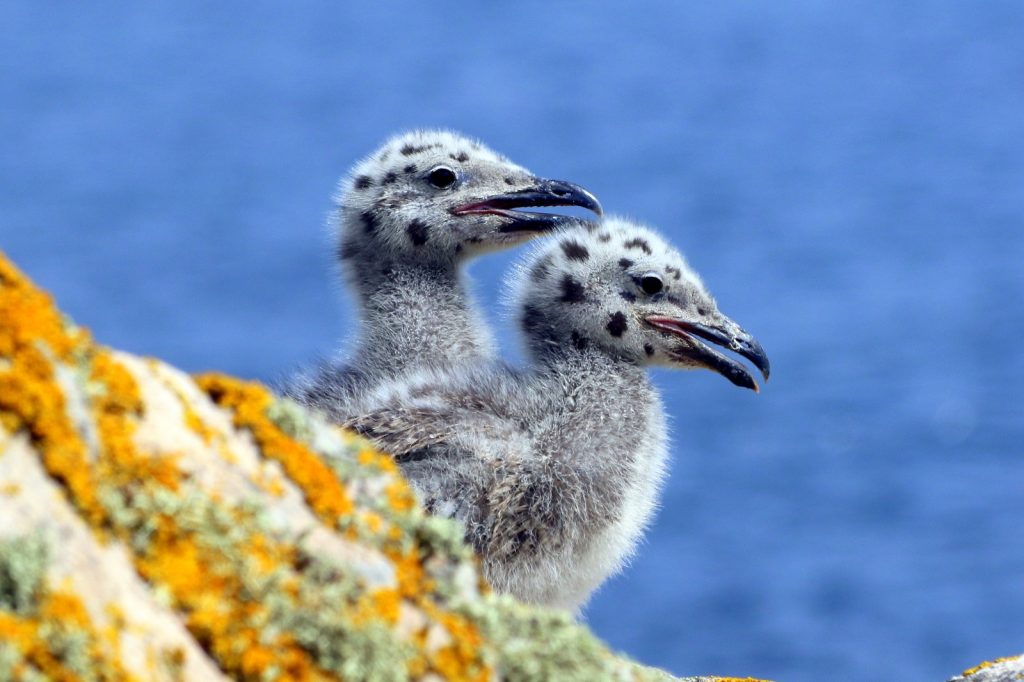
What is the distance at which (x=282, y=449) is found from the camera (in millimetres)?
3283

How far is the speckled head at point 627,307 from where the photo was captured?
20.8 feet

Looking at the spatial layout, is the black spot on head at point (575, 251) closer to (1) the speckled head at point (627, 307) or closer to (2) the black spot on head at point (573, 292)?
(1) the speckled head at point (627, 307)

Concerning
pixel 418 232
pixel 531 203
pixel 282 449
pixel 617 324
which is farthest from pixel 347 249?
pixel 282 449

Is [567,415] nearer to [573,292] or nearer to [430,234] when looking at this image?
[573,292]

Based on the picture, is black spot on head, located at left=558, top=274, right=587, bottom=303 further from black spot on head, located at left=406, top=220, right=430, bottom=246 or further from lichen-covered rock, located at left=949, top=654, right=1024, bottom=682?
lichen-covered rock, located at left=949, top=654, right=1024, bottom=682

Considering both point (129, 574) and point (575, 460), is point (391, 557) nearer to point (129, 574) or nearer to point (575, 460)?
point (129, 574)

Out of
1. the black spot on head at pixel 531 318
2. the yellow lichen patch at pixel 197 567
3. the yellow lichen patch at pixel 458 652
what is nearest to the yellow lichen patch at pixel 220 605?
the yellow lichen patch at pixel 197 567

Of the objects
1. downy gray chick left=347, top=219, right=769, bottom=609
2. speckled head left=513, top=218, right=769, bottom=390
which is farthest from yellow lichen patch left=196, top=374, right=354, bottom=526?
speckled head left=513, top=218, right=769, bottom=390

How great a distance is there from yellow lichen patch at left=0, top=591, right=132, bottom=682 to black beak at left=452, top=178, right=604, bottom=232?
15.7 ft

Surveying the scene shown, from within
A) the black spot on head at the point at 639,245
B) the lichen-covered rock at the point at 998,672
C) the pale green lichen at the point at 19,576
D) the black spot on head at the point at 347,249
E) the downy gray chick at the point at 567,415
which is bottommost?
the pale green lichen at the point at 19,576

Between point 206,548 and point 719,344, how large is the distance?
3944 mm

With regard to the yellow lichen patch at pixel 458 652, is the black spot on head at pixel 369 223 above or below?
above

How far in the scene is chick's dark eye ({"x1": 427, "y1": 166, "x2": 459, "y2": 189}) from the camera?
7.41 metres

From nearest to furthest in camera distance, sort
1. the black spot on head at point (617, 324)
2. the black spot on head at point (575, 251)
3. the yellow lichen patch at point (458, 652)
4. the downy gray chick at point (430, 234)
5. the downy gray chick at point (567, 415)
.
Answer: the yellow lichen patch at point (458, 652) < the downy gray chick at point (567, 415) < the black spot on head at point (617, 324) < the black spot on head at point (575, 251) < the downy gray chick at point (430, 234)
